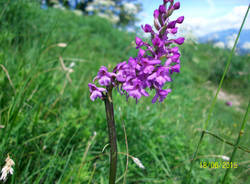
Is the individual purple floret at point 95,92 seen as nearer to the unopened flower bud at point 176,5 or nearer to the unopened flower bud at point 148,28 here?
the unopened flower bud at point 148,28

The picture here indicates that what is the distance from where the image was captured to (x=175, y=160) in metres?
2.16

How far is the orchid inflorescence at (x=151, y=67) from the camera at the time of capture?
0.89 metres

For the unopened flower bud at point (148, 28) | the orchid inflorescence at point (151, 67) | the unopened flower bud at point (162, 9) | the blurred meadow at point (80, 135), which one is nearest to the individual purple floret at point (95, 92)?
the orchid inflorescence at point (151, 67)

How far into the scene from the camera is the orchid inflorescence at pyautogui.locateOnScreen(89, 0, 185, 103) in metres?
0.89

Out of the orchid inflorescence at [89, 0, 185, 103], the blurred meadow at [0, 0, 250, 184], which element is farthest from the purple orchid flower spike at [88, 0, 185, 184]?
the blurred meadow at [0, 0, 250, 184]

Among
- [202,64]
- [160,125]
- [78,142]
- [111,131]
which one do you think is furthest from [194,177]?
[202,64]

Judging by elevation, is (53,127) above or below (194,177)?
above

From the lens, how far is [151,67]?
2.86ft

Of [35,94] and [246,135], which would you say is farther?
[35,94]

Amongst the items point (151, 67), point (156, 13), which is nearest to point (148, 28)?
point (156, 13)

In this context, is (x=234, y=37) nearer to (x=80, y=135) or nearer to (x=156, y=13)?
(x=156, y=13)

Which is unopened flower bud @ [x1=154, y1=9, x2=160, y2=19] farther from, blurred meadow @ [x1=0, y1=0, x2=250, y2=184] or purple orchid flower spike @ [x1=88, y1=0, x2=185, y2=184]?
blurred meadow @ [x1=0, y1=0, x2=250, y2=184]

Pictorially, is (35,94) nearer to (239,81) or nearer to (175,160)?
(175,160)

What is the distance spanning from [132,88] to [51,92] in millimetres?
1814
